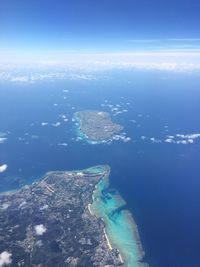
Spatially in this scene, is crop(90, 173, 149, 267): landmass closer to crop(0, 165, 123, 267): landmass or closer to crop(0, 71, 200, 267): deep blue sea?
crop(0, 165, 123, 267): landmass

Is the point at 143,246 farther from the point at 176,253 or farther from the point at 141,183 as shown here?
the point at 141,183

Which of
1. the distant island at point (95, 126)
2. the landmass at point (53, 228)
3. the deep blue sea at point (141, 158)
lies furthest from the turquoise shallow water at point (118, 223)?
the distant island at point (95, 126)

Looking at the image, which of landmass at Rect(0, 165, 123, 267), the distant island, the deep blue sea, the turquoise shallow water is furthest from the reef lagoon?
the distant island

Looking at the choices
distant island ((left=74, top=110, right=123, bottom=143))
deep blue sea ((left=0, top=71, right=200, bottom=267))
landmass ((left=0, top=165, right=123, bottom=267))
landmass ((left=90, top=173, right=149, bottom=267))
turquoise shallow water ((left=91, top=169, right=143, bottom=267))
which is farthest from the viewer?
distant island ((left=74, top=110, right=123, bottom=143))

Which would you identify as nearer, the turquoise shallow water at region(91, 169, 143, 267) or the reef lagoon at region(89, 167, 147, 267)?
the reef lagoon at region(89, 167, 147, 267)

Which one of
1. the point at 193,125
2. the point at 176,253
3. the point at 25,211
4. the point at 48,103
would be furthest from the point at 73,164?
the point at 48,103

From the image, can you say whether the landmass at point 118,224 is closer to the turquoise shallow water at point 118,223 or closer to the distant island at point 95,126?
the turquoise shallow water at point 118,223

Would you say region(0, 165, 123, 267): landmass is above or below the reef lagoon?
above

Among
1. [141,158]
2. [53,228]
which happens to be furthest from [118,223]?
[141,158]
